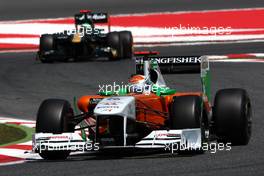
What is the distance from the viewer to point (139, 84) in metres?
12.9

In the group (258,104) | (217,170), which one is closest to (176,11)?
(258,104)

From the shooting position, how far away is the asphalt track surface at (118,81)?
35.8 ft

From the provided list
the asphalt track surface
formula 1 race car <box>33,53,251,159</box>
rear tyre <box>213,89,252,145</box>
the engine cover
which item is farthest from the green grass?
rear tyre <box>213,89,252,145</box>

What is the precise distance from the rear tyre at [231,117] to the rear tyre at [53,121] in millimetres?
1890

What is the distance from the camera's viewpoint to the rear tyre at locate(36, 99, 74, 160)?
12023 millimetres

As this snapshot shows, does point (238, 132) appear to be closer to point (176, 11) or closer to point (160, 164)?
point (160, 164)

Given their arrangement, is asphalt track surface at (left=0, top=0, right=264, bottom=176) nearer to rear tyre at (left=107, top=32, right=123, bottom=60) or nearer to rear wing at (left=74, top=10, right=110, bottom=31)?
rear tyre at (left=107, top=32, right=123, bottom=60)

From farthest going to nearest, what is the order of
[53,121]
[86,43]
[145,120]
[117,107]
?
[86,43], [145,120], [53,121], [117,107]

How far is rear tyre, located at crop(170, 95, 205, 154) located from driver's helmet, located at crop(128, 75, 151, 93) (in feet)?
3.15

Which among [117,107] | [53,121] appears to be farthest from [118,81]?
[117,107]

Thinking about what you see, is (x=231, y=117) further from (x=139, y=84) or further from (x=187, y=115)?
(x=139, y=84)

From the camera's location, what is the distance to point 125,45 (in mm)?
27141

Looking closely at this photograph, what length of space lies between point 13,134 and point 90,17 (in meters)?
13.1

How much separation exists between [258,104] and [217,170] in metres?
6.81
